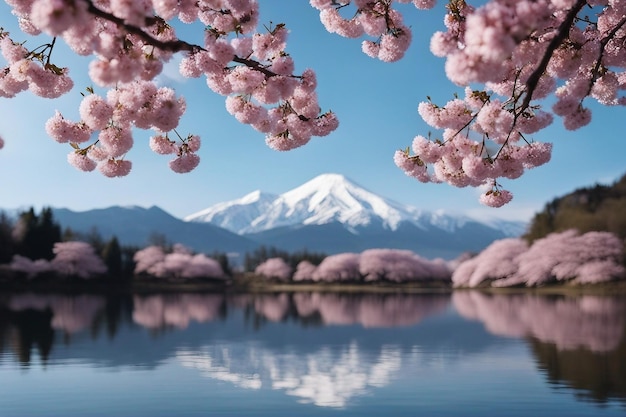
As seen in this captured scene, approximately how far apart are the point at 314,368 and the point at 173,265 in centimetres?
7255

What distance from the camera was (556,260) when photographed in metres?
59.3

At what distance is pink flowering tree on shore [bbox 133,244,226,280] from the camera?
279 feet

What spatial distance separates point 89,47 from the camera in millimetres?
4516

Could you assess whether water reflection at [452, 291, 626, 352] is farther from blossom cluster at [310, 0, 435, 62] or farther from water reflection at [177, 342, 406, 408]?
blossom cluster at [310, 0, 435, 62]

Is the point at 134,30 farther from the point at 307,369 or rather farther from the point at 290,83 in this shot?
the point at 307,369

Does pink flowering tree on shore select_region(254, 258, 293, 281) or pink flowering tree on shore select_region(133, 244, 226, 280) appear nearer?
pink flowering tree on shore select_region(133, 244, 226, 280)

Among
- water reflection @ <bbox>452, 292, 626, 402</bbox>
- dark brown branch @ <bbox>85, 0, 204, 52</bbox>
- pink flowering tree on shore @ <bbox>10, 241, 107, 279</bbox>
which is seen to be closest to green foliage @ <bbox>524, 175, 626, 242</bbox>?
water reflection @ <bbox>452, 292, 626, 402</bbox>

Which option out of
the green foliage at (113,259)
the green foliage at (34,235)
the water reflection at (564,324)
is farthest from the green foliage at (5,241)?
the water reflection at (564,324)

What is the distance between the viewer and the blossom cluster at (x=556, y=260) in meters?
55.3

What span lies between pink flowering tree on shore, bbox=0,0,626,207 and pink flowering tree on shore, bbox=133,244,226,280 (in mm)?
80184

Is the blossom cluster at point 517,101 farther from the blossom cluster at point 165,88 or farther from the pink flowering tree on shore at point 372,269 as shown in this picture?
the pink flowering tree on shore at point 372,269

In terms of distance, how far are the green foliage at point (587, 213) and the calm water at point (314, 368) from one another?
3511 centimetres

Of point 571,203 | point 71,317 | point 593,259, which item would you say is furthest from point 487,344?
point 571,203

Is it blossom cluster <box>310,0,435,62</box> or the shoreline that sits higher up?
blossom cluster <box>310,0,435,62</box>
